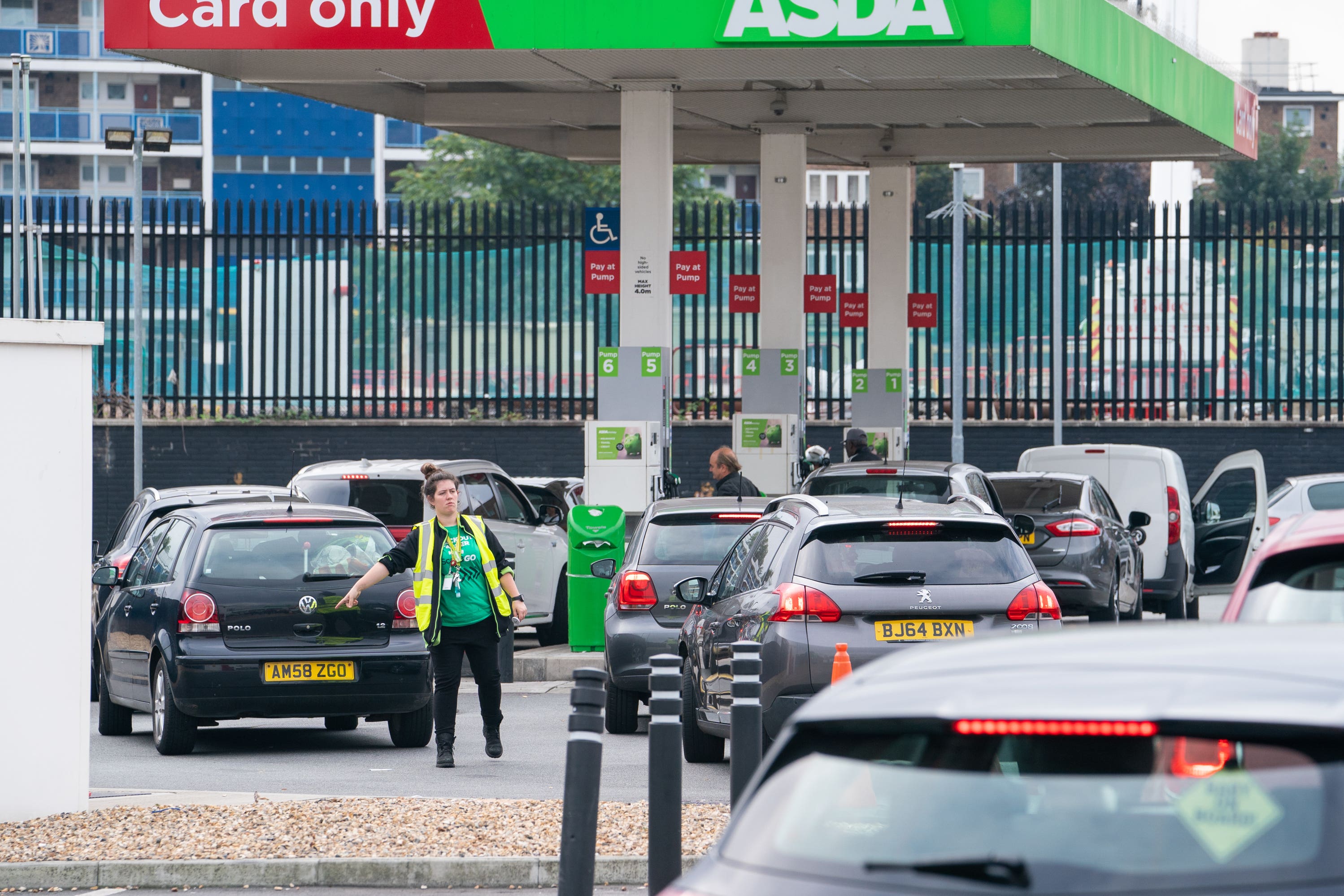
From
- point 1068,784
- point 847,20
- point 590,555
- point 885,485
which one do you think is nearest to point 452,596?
point 885,485

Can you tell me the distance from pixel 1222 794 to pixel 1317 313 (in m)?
25.3

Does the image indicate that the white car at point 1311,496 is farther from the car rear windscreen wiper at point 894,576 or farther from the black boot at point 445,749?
the black boot at point 445,749

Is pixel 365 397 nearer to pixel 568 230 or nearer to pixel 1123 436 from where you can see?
pixel 568 230

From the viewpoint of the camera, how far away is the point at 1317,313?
2703cm

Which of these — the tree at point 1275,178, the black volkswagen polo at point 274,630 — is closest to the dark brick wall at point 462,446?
the black volkswagen polo at point 274,630

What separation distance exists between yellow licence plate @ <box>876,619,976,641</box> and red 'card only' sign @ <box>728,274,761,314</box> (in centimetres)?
1241

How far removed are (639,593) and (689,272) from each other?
759cm

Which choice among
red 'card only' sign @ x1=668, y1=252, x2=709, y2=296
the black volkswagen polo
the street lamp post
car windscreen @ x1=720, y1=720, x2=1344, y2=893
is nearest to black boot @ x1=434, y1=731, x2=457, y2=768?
the black volkswagen polo

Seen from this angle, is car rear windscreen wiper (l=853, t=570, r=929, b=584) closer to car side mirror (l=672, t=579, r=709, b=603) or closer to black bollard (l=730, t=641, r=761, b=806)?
car side mirror (l=672, t=579, r=709, b=603)

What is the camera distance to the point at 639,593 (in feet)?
42.0

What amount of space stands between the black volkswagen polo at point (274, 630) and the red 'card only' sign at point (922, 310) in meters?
12.9

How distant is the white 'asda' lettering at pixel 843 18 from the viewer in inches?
609

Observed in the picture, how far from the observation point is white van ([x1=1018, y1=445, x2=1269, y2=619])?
771 inches

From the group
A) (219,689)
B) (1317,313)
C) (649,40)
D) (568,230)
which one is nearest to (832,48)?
(649,40)
